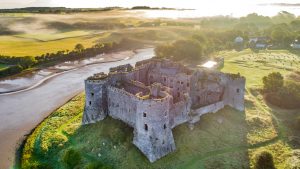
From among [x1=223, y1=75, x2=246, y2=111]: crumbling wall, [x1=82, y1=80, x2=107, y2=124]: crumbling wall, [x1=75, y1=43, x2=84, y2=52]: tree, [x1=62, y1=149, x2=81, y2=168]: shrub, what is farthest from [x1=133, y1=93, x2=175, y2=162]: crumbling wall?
[x1=75, y1=43, x2=84, y2=52]: tree

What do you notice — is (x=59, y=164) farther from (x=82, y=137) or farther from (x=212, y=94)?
(x=212, y=94)

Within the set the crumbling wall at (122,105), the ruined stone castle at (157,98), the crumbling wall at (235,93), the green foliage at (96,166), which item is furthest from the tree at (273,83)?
the green foliage at (96,166)


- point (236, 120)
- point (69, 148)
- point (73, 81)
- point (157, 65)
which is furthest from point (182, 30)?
point (69, 148)

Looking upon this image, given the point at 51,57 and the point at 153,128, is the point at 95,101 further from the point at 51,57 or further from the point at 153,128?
the point at 51,57

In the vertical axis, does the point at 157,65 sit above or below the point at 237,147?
above

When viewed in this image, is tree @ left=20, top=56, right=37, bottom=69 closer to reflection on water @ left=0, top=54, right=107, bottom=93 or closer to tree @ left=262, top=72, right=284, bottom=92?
reflection on water @ left=0, top=54, right=107, bottom=93

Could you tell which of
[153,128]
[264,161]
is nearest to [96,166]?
[153,128]

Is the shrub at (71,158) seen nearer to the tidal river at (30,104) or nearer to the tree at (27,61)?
the tidal river at (30,104)
